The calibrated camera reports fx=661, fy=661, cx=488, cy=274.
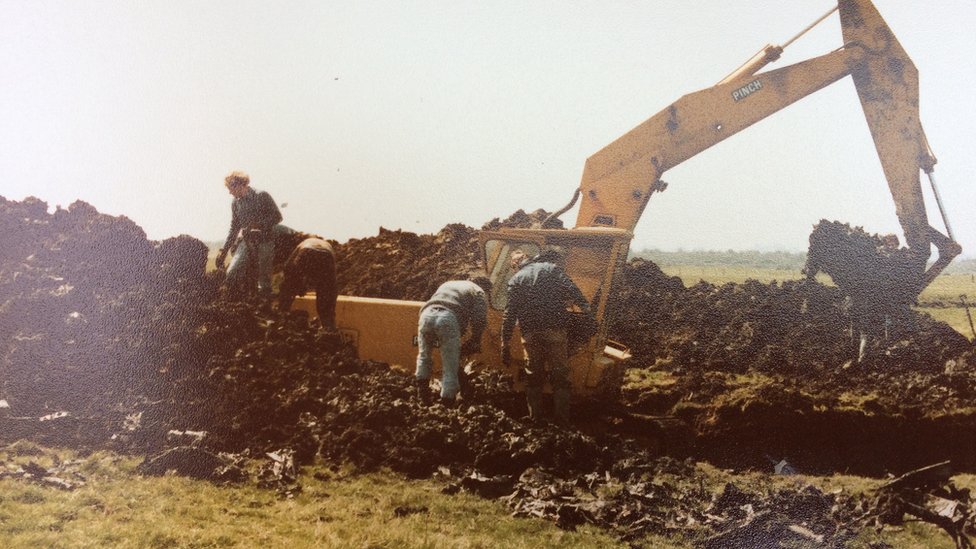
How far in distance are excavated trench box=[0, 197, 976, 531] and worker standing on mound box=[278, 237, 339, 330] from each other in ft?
1.42

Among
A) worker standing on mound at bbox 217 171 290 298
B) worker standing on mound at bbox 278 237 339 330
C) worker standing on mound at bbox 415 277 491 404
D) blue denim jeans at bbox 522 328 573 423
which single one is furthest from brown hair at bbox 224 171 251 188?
blue denim jeans at bbox 522 328 573 423

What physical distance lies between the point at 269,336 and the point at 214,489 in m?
2.25

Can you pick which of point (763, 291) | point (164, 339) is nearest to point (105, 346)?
point (164, 339)

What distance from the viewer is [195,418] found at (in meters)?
6.25

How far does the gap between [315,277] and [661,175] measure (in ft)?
15.4

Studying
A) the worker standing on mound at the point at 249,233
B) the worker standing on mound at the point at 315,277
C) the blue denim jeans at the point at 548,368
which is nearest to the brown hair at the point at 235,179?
the worker standing on mound at the point at 249,233

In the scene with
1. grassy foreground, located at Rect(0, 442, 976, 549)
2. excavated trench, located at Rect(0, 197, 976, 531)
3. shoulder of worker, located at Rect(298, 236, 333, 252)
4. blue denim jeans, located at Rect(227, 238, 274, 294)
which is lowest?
grassy foreground, located at Rect(0, 442, 976, 549)

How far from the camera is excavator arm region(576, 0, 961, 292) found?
346 inches

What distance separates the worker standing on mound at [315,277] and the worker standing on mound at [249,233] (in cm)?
42

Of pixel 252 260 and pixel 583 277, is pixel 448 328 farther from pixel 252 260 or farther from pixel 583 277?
pixel 252 260

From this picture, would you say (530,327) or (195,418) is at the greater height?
(530,327)

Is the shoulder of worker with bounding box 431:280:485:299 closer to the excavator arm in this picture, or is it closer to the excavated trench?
the excavated trench

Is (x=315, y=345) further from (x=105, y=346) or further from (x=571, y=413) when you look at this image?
(x=571, y=413)

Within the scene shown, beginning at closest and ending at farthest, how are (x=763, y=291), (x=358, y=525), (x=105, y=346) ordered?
(x=358, y=525) → (x=105, y=346) → (x=763, y=291)
